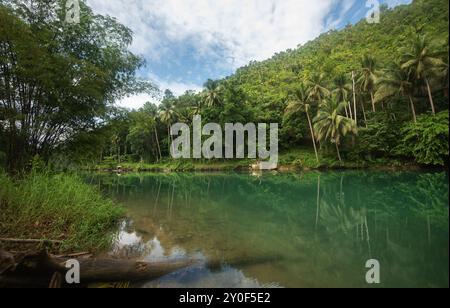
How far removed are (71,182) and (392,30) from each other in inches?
2060

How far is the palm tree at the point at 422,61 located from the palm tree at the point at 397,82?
831 millimetres

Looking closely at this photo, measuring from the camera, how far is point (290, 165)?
3159cm

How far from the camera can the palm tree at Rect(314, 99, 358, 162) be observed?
26.0 m

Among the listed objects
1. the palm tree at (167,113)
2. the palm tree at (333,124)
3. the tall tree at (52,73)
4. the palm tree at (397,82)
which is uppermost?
the palm tree at (167,113)

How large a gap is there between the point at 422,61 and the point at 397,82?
2627 mm

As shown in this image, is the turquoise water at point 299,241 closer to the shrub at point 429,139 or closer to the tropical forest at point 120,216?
the tropical forest at point 120,216

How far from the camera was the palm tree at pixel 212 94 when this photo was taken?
38.1 meters

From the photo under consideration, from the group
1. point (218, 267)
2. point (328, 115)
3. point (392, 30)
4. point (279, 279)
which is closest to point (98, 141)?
point (218, 267)

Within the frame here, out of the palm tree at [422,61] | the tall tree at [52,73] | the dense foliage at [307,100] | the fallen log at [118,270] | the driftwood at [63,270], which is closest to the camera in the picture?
the driftwood at [63,270]

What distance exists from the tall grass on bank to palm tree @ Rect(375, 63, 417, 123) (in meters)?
26.5

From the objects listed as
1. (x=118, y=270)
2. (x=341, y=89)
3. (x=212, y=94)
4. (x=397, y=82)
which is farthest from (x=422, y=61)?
(x=118, y=270)

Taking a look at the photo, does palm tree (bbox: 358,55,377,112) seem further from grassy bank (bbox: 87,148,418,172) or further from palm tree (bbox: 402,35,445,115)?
grassy bank (bbox: 87,148,418,172)

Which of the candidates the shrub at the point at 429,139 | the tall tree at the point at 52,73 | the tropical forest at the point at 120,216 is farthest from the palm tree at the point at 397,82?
the tall tree at the point at 52,73

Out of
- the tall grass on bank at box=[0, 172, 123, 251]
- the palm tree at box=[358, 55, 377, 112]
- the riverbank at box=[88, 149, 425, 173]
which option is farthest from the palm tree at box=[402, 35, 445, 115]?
the tall grass on bank at box=[0, 172, 123, 251]
